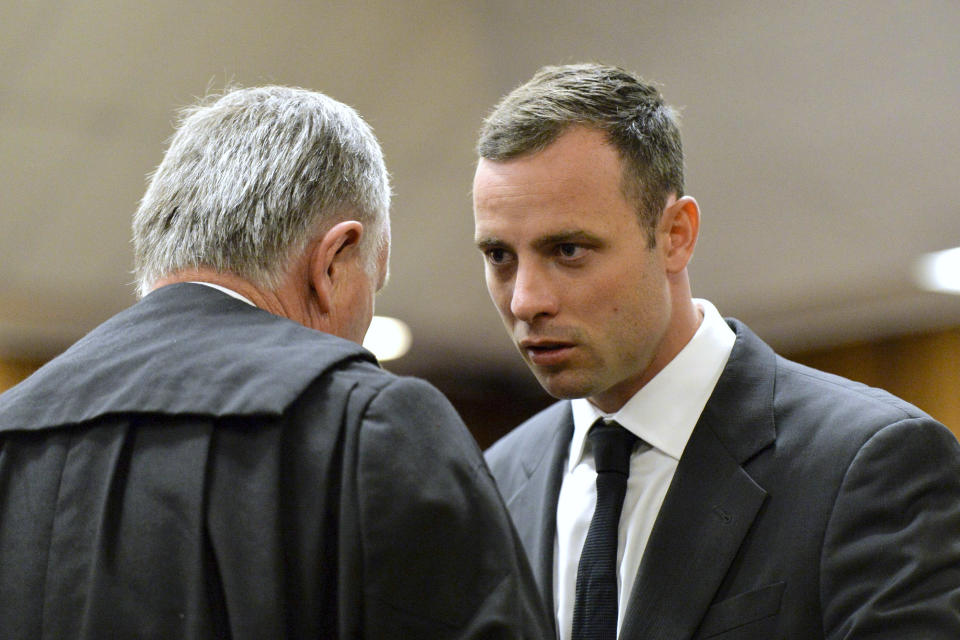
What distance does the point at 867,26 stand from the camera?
448cm

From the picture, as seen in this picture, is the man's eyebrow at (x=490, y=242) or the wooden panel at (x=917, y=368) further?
the wooden panel at (x=917, y=368)

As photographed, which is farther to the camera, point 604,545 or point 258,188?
point 604,545

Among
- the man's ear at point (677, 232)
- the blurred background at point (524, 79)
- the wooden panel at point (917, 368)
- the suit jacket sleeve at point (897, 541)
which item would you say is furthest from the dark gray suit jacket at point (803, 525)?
the wooden panel at point (917, 368)

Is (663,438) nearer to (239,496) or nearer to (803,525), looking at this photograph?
(803,525)

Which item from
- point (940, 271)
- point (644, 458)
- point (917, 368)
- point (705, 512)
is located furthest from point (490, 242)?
point (917, 368)

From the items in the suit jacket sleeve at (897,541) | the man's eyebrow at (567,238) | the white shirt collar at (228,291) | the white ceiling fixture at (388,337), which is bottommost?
the white ceiling fixture at (388,337)

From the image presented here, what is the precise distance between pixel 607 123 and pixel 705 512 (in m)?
0.71

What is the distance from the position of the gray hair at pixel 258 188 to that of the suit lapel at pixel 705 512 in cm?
66

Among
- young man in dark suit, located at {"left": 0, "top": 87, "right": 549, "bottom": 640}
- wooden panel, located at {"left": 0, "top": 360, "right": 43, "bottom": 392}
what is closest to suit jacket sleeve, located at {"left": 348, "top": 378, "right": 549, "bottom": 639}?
young man in dark suit, located at {"left": 0, "top": 87, "right": 549, "bottom": 640}

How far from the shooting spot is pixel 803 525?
1.71 m

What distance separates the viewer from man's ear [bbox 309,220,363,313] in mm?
1452

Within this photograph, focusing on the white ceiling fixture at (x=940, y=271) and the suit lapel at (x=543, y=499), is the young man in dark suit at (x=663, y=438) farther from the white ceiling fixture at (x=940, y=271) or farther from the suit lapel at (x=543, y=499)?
the white ceiling fixture at (x=940, y=271)

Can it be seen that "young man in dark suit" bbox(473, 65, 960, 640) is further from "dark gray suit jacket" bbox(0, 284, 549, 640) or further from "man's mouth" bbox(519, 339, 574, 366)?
"dark gray suit jacket" bbox(0, 284, 549, 640)

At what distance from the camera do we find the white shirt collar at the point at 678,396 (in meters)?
1.93
